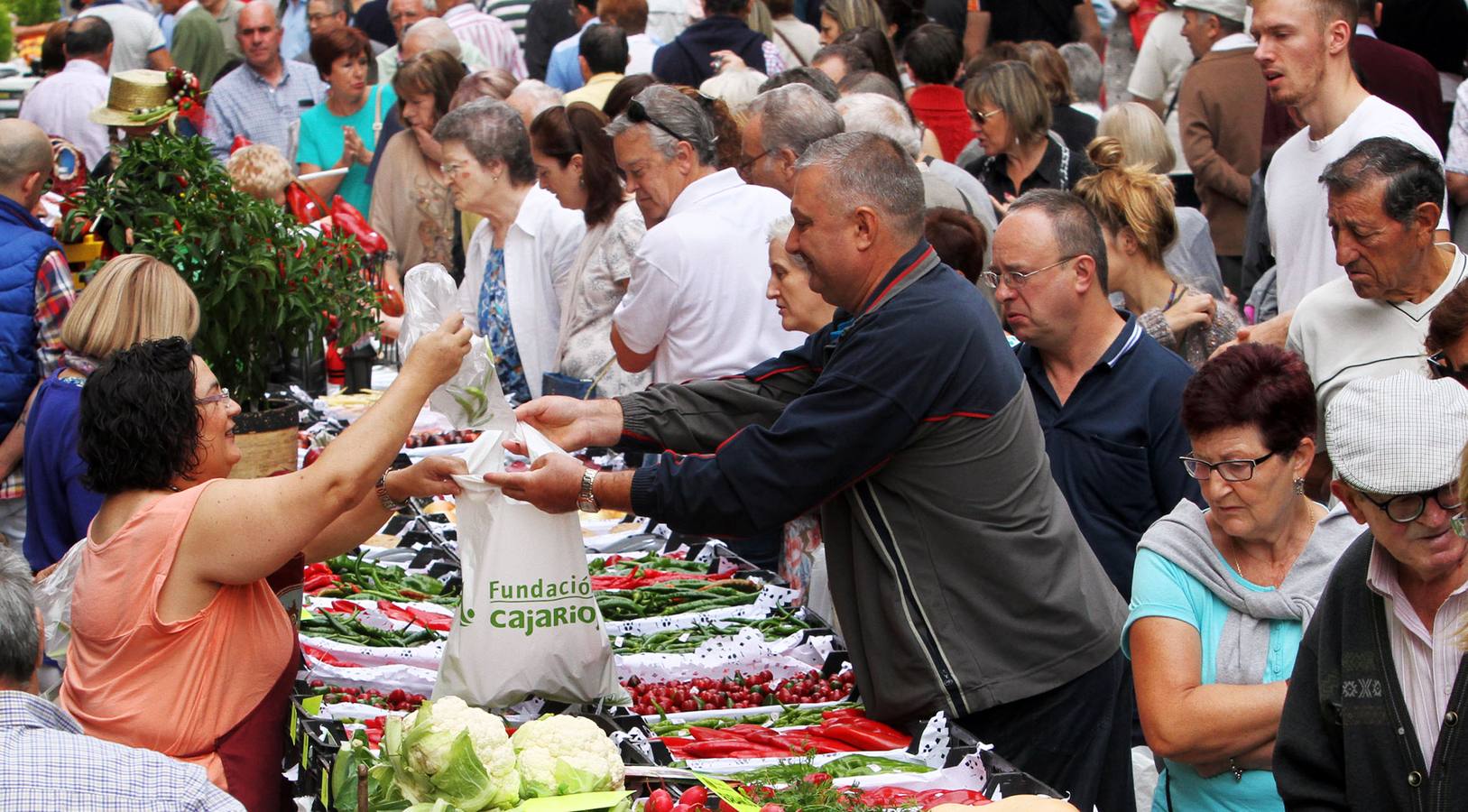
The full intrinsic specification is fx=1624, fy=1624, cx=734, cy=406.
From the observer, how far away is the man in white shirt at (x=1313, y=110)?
15.6 ft

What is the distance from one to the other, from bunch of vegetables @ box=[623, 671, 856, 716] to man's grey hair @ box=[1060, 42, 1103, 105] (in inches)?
246

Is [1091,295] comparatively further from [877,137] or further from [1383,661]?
[1383,661]

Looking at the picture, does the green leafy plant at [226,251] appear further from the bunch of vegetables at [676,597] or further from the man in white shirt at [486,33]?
the man in white shirt at [486,33]

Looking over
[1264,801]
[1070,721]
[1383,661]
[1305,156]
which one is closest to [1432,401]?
[1383,661]

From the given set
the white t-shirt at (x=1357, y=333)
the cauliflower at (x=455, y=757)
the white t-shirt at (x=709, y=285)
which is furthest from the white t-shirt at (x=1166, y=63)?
the cauliflower at (x=455, y=757)

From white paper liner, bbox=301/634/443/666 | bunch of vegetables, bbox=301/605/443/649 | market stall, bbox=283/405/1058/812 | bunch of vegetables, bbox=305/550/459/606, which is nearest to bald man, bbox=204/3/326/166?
market stall, bbox=283/405/1058/812

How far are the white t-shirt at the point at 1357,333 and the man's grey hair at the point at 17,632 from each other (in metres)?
2.89

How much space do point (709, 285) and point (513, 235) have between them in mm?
1690

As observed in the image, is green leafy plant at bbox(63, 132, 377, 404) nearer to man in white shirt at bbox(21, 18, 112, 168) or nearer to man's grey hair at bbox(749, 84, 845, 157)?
man's grey hair at bbox(749, 84, 845, 157)

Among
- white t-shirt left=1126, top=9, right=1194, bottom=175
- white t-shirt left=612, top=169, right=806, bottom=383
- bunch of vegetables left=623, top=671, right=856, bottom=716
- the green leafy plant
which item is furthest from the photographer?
white t-shirt left=1126, top=9, right=1194, bottom=175

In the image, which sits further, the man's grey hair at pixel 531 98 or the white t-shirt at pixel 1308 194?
the man's grey hair at pixel 531 98

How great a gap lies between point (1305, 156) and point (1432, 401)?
284cm

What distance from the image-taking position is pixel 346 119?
9.64 metres

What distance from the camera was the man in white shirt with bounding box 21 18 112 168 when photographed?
981cm
